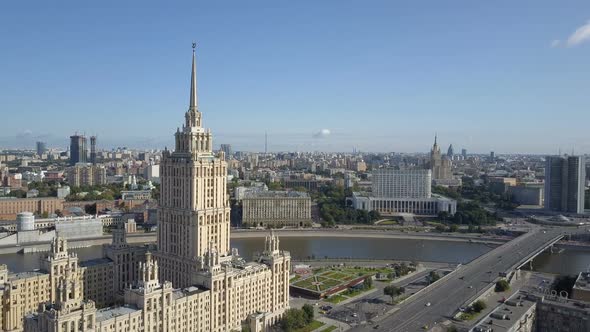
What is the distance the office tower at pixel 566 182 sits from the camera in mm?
71250

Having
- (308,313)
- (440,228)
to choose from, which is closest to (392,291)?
(308,313)

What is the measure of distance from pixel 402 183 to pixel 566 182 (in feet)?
75.0

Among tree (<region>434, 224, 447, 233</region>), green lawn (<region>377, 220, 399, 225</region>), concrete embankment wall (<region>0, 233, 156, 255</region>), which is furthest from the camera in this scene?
green lawn (<region>377, 220, 399, 225</region>)

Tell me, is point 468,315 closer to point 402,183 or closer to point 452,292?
point 452,292

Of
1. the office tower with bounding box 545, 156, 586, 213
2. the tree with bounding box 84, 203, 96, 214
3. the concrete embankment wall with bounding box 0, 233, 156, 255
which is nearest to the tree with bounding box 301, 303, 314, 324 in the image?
the concrete embankment wall with bounding box 0, 233, 156, 255

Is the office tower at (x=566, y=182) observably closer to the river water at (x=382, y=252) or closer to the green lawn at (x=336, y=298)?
the river water at (x=382, y=252)

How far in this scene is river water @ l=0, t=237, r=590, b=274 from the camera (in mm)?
44250

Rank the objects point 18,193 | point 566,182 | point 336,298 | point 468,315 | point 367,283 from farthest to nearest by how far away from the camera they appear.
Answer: point 566,182, point 18,193, point 367,283, point 336,298, point 468,315

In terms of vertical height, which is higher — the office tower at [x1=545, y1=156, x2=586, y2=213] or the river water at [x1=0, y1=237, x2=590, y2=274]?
the office tower at [x1=545, y1=156, x2=586, y2=213]

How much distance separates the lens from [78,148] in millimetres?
130625

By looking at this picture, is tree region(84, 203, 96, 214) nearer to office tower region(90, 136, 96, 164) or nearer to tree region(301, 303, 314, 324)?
tree region(301, 303, 314, 324)

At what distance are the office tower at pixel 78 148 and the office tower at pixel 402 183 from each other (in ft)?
275

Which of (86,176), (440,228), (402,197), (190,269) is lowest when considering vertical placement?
(440,228)

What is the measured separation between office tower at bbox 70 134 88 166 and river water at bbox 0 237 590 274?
290ft
